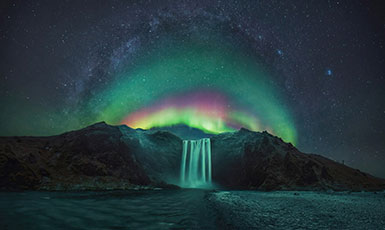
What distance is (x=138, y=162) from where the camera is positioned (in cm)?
4284

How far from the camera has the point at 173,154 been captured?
57031mm

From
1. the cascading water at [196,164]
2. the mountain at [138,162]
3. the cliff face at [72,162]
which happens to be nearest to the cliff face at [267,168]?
the mountain at [138,162]

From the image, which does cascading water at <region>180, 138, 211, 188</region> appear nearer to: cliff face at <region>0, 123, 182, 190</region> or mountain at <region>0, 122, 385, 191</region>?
mountain at <region>0, 122, 385, 191</region>

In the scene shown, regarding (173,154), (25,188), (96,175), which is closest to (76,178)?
(96,175)

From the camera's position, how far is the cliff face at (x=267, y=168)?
37.6 metres

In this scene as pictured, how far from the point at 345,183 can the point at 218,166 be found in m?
31.4

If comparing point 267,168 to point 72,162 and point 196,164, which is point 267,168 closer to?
point 196,164

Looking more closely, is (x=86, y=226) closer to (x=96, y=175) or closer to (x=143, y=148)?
(x=96, y=175)

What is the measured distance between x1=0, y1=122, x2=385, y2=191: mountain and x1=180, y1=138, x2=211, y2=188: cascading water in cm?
200

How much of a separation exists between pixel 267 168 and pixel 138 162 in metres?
31.2

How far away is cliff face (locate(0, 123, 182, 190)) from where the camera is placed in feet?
76.7

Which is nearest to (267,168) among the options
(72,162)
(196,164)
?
(196,164)

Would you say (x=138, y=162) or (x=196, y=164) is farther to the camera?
(x=196, y=164)

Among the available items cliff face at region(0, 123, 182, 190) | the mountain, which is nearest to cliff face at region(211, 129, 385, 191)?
the mountain
